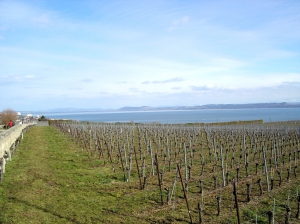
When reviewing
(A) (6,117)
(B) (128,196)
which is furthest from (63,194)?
(A) (6,117)

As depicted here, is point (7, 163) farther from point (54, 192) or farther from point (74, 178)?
point (54, 192)

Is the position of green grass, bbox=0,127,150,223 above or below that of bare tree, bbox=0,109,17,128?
below

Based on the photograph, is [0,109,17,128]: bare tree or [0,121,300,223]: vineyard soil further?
[0,109,17,128]: bare tree

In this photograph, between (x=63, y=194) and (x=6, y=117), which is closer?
(x=63, y=194)

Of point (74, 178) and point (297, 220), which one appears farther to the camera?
point (74, 178)

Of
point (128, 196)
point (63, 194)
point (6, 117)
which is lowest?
point (128, 196)

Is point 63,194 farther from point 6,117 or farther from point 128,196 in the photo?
point 6,117

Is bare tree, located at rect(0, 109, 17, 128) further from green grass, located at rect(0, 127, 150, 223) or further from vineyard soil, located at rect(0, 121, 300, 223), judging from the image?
Answer: vineyard soil, located at rect(0, 121, 300, 223)

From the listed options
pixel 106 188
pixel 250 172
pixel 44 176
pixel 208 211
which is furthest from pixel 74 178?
pixel 250 172

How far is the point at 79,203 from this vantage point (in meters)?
8.18

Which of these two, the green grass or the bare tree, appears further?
the bare tree

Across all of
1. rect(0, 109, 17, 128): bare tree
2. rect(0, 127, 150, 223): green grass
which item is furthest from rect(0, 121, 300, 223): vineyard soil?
rect(0, 109, 17, 128): bare tree

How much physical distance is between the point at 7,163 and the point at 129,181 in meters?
6.15

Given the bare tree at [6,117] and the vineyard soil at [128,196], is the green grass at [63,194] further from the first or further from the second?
the bare tree at [6,117]
